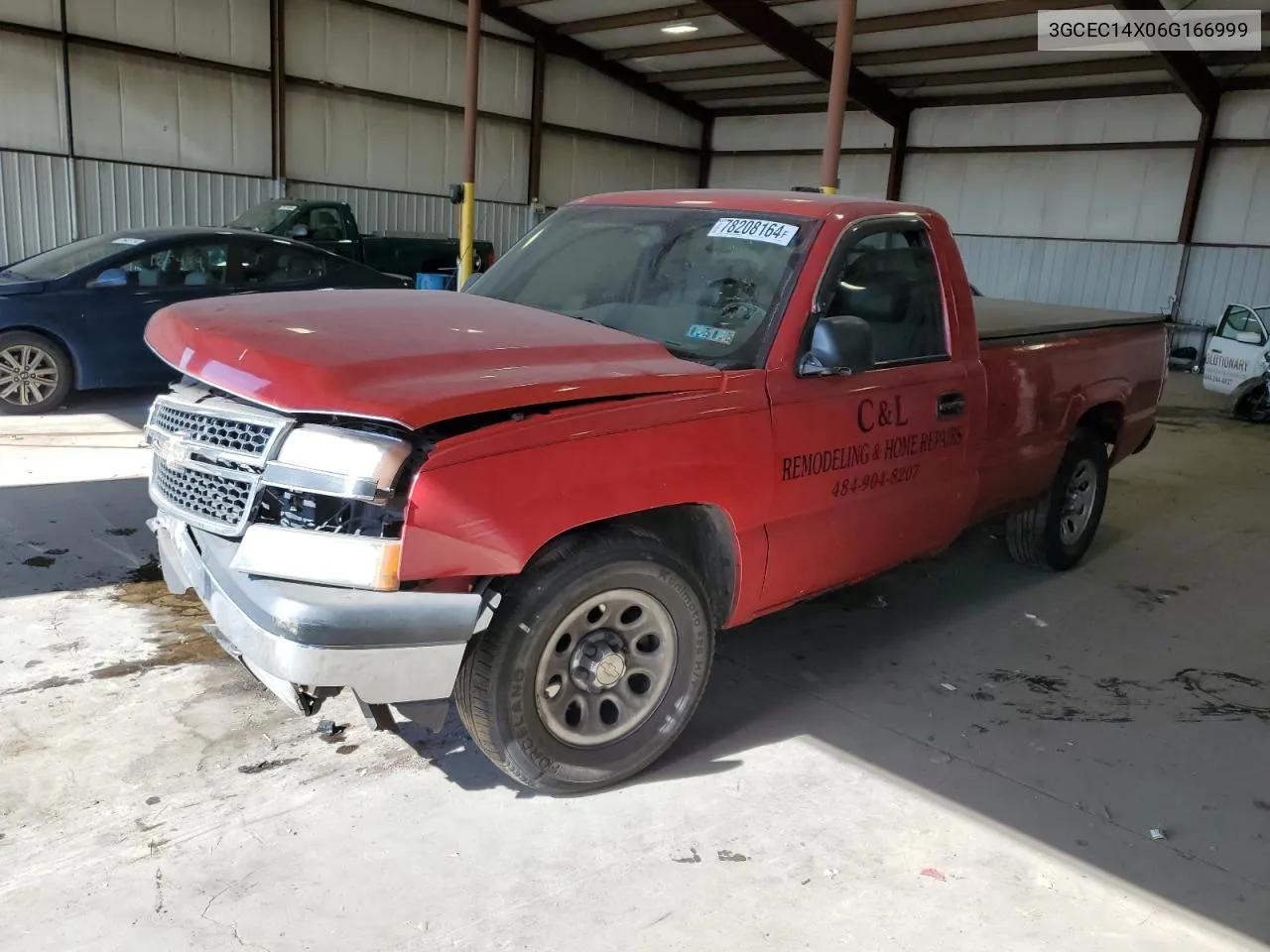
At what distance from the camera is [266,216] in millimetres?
13312

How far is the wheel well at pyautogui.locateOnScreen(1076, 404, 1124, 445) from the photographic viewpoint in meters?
5.45

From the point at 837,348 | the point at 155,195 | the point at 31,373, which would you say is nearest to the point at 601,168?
the point at 155,195

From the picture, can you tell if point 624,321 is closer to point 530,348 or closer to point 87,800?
point 530,348

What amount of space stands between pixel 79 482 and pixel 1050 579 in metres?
5.90

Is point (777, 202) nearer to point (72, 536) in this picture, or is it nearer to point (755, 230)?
point (755, 230)

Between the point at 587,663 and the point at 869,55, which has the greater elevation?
the point at 869,55

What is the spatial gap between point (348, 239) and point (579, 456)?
11.8 metres

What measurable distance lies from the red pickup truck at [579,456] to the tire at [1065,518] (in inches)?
44.1

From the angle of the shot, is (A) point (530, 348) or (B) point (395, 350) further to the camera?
(A) point (530, 348)

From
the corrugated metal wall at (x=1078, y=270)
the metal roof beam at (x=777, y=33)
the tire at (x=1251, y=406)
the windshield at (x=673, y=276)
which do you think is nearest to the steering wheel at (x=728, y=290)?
the windshield at (x=673, y=276)

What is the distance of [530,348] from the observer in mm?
2994

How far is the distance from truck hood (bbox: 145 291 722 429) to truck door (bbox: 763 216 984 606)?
527 millimetres

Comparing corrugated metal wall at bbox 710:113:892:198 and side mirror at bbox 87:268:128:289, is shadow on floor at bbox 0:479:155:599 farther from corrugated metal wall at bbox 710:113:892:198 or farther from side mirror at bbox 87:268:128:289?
corrugated metal wall at bbox 710:113:892:198

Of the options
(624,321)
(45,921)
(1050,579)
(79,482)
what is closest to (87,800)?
(45,921)
